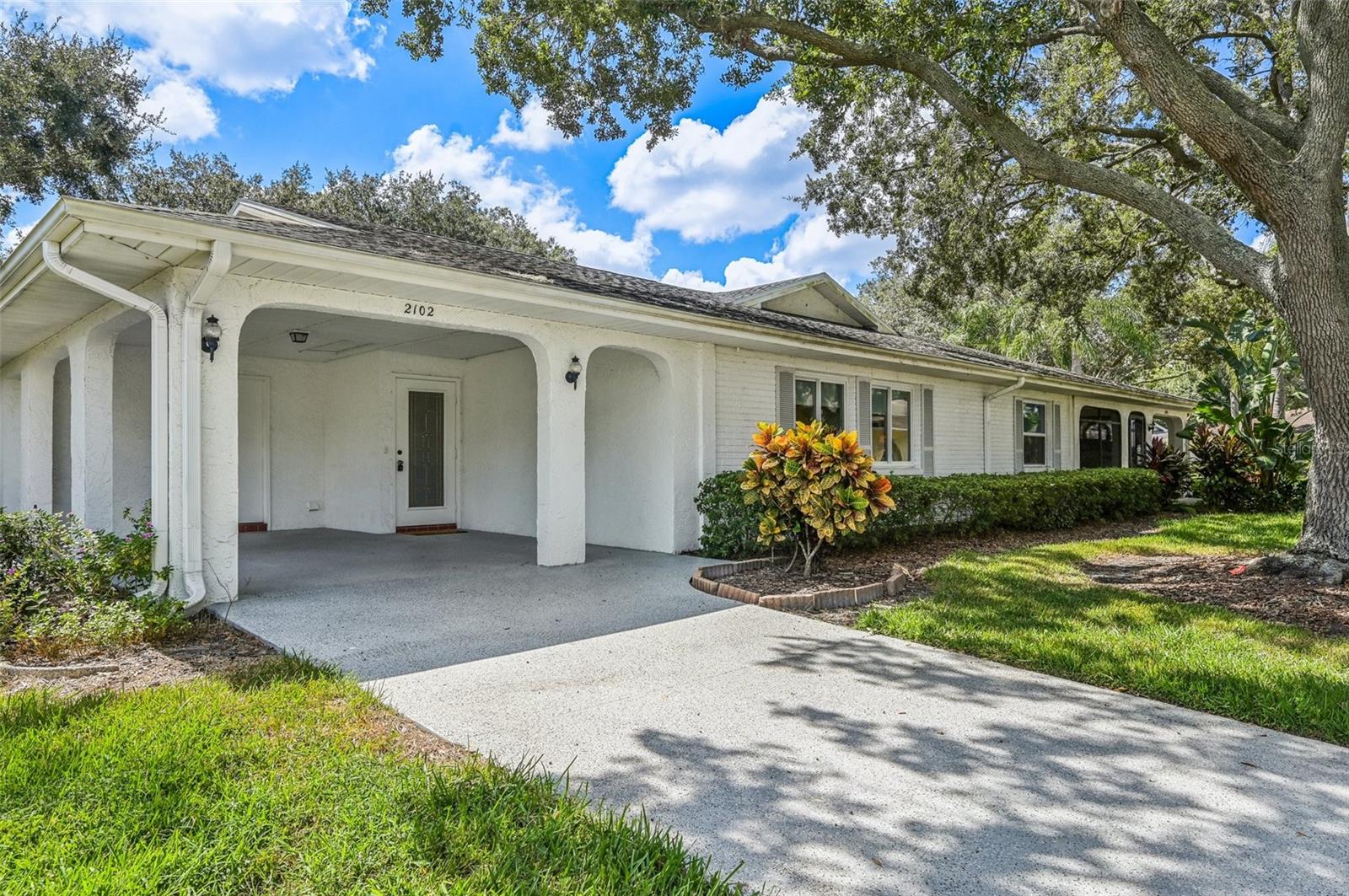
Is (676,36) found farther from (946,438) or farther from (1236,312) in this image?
(1236,312)

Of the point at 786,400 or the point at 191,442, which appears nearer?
the point at 191,442

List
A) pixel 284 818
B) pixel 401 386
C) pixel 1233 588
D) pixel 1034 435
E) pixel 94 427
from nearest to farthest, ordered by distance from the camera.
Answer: pixel 284 818
pixel 1233 588
pixel 94 427
pixel 401 386
pixel 1034 435

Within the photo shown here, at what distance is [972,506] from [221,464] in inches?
361

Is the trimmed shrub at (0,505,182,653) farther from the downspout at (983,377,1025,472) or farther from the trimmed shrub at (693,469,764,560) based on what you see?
the downspout at (983,377,1025,472)

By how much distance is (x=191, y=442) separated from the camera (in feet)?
18.3

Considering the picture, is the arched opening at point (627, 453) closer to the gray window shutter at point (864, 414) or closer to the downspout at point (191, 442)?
the gray window shutter at point (864, 414)

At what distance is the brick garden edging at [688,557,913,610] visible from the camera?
625 cm

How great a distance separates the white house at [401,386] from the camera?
5.64m

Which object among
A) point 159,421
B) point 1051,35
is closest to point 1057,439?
point 1051,35

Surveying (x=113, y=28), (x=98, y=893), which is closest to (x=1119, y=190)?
(x=98, y=893)

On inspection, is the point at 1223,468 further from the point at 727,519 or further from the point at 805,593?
the point at 805,593

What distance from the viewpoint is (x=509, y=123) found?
11.4 m

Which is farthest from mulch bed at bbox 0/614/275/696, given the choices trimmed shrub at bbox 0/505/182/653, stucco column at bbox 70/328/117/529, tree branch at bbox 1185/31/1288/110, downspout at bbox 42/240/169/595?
tree branch at bbox 1185/31/1288/110

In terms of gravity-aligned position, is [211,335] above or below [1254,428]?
above
